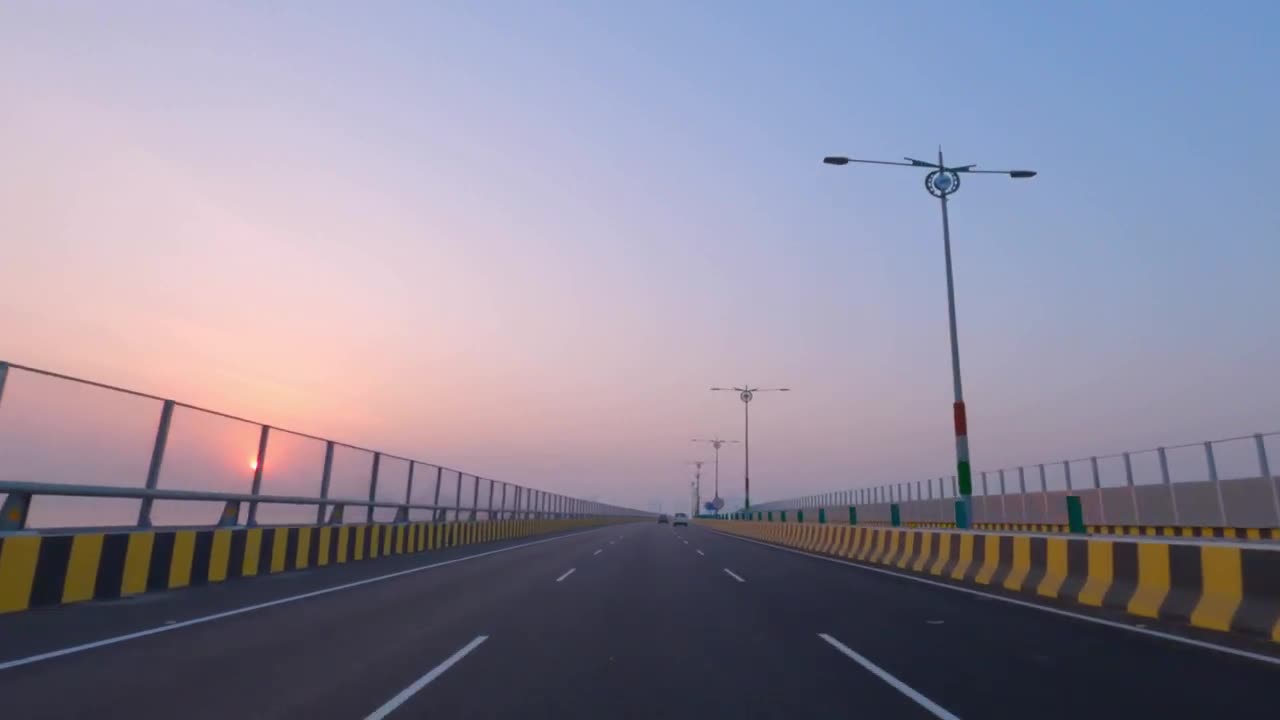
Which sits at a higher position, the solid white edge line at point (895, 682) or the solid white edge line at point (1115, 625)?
the solid white edge line at point (1115, 625)

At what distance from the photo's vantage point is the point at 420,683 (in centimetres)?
654

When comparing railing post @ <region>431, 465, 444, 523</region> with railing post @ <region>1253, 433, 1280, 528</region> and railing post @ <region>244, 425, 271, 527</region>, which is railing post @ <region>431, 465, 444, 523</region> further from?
railing post @ <region>1253, 433, 1280, 528</region>

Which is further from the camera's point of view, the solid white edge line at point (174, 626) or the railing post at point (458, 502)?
the railing post at point (458, 502)

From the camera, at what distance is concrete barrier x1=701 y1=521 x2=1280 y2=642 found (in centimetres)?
845

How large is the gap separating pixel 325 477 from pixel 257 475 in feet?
11.0

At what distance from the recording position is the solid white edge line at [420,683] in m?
5.64

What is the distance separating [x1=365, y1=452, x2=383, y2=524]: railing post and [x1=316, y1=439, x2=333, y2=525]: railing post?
241cm

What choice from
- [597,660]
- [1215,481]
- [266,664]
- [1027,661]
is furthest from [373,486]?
[1215,481]

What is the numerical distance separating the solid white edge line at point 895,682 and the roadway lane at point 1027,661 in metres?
0.09

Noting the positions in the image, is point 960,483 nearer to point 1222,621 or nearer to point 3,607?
point 1222,621

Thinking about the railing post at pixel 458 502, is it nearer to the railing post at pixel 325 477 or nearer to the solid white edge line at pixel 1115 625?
the railing post at pixel 325 477

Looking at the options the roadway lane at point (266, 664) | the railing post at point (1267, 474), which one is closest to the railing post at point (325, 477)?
the roadway lane at point (266, 664)

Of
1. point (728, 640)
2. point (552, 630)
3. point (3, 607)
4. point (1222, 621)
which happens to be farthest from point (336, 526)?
point (1222, 621)

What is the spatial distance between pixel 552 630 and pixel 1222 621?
7.61m
